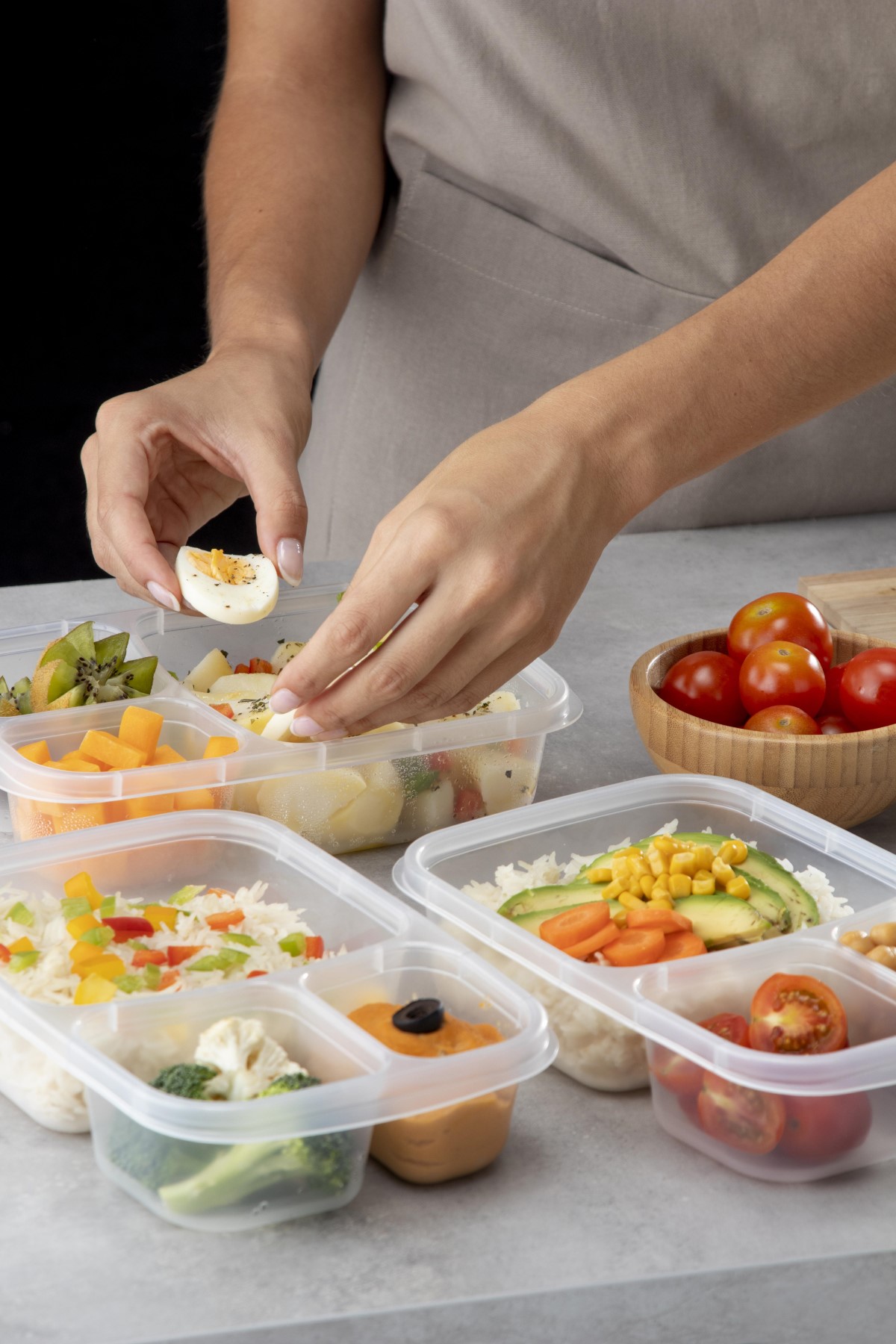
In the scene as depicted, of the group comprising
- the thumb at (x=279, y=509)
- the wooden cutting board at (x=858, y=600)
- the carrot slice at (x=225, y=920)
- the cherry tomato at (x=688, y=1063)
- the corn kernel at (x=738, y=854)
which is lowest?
the cherry tomato at (x=688, y=1063)

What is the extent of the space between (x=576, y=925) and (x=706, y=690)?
0.45m

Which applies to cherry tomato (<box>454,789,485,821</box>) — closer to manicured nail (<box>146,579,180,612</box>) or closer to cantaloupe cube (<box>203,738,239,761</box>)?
cantaloupe cube (<box>203,738,239,761</box>)

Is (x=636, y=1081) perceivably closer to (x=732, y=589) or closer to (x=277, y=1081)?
(x=277, y=1081)

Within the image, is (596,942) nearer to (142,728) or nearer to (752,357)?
(142,728)

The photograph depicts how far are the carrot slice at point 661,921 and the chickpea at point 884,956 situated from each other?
0.13 meters

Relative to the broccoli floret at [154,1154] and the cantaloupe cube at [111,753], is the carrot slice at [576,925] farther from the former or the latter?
the cantaloupe cube at [111,753]

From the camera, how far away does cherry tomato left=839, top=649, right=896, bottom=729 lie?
141 centimetres

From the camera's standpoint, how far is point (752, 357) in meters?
1.45

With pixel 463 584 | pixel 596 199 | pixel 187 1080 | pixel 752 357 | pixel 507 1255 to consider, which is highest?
pixel 596 199

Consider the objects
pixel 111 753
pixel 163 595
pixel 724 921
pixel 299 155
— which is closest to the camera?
pixel 724 921

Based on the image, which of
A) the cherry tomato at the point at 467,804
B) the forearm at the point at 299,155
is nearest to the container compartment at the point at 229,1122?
the cherry tomato at the point at 467,804

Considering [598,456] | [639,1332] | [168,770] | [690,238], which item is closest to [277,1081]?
[639,1332]

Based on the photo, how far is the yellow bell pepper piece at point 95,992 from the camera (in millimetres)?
1022

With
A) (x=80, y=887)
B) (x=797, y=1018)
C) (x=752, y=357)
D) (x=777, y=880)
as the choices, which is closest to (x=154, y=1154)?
(x=80, y=887)
